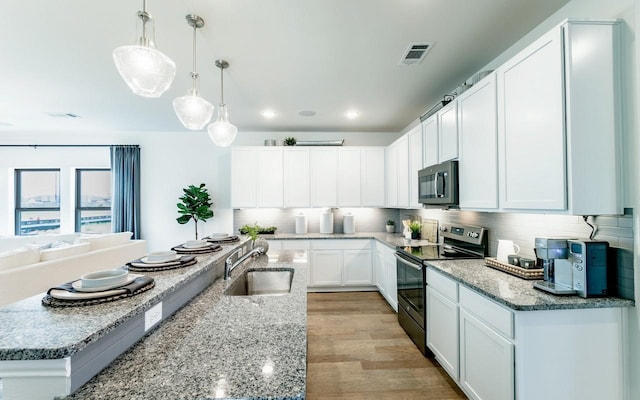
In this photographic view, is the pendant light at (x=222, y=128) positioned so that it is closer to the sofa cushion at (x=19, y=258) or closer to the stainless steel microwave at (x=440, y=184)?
the stainless steel microwave at (x=440, y=184)

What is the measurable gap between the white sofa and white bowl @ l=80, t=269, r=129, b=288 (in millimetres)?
2436

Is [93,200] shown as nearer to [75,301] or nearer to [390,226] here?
[75,301]

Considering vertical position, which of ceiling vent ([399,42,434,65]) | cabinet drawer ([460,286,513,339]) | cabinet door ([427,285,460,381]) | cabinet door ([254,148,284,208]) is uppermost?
ceiling vent ([399,42,434,65])

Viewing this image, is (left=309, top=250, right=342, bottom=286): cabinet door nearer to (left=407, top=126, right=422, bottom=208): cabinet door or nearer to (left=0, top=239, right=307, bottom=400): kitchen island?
(left=407, top=126, right=422, bottom=208): cabinet door

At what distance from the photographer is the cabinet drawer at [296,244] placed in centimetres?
438

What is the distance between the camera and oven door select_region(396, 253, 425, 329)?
8.66 ft

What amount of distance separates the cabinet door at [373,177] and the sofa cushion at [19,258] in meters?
4.21

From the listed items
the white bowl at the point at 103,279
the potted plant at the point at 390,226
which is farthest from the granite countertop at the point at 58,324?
the potted plant at the point at 390,226

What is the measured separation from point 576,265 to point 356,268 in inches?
122

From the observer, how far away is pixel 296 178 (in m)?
4.67

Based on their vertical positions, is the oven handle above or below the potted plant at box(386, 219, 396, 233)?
below

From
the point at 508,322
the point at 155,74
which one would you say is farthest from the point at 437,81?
the point at 155,74

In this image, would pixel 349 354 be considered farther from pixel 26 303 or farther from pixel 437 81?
pixel 437 81

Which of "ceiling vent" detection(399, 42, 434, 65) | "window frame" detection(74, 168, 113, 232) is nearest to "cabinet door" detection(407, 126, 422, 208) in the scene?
"ceiling vent" detection(399, 42, 434, 65)
